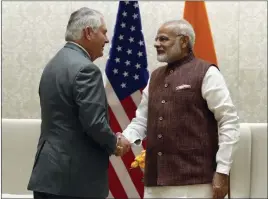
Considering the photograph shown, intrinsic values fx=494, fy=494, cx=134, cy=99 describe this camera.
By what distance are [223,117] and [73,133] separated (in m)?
0.80

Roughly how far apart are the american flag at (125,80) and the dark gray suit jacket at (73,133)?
5.47 ft

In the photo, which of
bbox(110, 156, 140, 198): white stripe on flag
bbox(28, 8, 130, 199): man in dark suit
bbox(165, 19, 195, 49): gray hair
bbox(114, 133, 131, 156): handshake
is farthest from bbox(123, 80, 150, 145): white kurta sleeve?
bbox(110, 156, 140, 198): white stripe on flag

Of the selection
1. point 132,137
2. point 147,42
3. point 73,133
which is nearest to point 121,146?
point 132,137

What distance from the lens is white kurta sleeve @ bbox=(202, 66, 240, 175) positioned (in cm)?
259

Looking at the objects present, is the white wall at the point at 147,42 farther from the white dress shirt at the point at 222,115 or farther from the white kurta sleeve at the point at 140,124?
the white dress shirt at the point at 222,115

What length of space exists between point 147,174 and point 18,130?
2066 millimetres

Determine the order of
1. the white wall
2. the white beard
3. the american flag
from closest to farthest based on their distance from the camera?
the white beard < the american flag < the white wall

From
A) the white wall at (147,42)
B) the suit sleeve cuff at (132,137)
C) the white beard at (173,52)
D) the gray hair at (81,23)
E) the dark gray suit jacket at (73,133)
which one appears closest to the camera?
the dark gray suit jacket at (73,133)

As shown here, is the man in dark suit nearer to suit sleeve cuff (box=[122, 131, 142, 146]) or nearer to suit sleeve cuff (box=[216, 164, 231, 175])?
suit sleeve cuff (box=[122, 131, 142, 146])

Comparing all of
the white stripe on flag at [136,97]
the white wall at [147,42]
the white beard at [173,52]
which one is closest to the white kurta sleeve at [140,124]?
the white beard at [173,52]

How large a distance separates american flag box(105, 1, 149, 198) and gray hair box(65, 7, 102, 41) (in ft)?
5.02

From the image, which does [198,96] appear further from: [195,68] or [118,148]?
[118,148]

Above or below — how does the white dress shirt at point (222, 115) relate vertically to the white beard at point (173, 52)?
below

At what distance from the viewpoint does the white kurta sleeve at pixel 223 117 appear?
2594 millimetres
